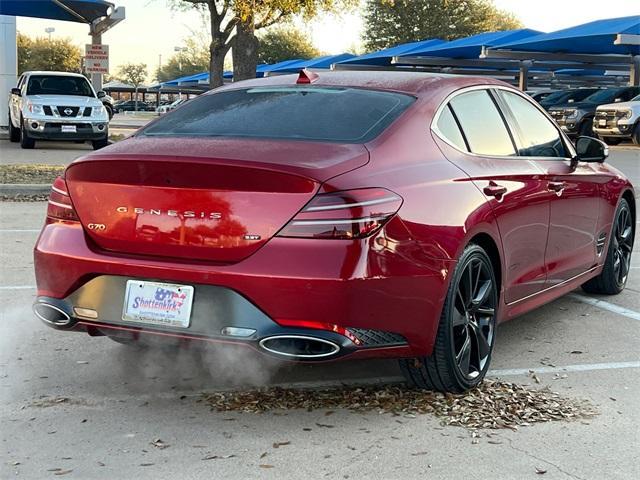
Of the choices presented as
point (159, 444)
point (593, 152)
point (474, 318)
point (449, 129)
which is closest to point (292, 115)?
point (449, 129)

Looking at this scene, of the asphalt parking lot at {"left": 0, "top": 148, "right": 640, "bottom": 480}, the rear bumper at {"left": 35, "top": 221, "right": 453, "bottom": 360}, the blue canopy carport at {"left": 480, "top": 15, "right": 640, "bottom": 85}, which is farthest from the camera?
the blue canopy carport at {"left": 480, "top": 15, "right": 640, "bottom": 85}

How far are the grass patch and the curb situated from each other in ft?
1.51

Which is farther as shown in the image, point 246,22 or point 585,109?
point 585,109

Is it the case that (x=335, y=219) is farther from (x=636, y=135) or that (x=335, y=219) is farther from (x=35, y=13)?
(x=35, y=13)

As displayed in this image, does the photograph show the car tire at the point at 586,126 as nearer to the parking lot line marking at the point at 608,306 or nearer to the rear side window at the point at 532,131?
the parking lot line marking at the point at 608,306

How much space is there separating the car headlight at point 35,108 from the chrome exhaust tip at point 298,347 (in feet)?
54.6

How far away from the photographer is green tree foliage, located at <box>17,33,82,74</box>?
270 feet

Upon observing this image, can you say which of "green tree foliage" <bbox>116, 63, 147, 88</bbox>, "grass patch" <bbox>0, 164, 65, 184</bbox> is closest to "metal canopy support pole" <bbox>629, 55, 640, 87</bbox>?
"grass patch" <bbox>0, 164, 65, 184</bbox>

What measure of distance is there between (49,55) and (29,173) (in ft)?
244

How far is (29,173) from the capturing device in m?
13.4

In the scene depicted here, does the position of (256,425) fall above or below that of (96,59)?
below

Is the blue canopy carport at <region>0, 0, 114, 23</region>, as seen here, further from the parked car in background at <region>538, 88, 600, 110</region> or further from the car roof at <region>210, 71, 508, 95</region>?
the car roof at <region>210, 71, 508, 95</region>

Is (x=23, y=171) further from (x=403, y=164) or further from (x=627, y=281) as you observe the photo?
(x=403, y=164)

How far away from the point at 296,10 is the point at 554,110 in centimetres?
1166
